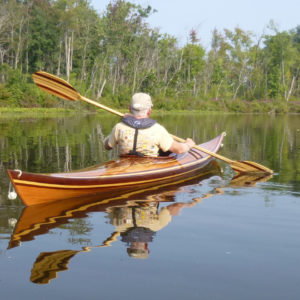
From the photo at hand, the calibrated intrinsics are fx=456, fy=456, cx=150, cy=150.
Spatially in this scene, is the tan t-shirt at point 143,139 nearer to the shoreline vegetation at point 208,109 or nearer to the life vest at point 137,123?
the life vest at point 137,123

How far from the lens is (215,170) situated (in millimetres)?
8594

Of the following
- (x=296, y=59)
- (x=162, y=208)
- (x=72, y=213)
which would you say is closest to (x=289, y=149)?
(x=162, y=208)

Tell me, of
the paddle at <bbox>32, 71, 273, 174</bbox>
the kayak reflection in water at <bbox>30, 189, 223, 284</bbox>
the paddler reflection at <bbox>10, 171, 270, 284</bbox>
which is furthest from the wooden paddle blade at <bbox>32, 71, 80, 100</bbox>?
the kayak reflection in water at <bbox>30, 189, 223, 284</bbox>

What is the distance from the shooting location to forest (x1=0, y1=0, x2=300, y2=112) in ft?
124

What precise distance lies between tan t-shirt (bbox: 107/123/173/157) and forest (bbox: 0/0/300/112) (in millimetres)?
25051

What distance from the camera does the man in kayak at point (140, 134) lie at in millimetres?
5832

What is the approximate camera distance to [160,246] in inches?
150

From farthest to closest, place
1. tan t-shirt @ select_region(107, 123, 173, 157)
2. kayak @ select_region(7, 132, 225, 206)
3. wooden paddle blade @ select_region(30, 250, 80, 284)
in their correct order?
tan t-shirt @ select_region(107, 123, 173, 157)
kayak @ select_region(7, 132, 225, 206)
wooden paddle blade @ select_region(30, 250, 80, 284)

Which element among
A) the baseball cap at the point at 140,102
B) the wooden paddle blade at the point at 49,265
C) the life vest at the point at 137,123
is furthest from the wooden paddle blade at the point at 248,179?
the wooden paddle blade at the point at 49,265

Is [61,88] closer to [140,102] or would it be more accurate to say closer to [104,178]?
[140,102]

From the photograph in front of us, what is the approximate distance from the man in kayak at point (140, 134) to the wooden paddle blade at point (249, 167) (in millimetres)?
1991

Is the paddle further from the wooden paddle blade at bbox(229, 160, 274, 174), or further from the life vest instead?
the life vest

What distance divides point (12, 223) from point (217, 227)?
2.01m

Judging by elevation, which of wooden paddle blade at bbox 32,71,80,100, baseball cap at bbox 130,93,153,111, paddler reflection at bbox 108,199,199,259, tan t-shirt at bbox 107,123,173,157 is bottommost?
paddler reflection at bbox 108,199,199,259
